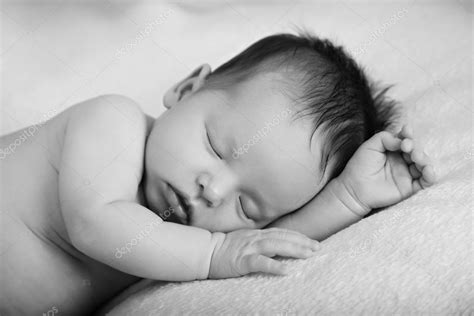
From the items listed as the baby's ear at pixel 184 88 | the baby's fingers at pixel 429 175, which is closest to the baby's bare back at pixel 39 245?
the baby's ear at pixel 184 88

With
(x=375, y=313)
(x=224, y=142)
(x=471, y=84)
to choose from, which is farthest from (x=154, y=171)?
(x=471, y=84)

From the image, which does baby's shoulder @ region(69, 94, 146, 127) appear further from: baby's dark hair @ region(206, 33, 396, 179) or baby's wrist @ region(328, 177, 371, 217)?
baby's wrist @ region(328, 177, 371, 217)

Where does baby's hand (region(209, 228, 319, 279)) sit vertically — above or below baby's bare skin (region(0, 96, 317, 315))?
above

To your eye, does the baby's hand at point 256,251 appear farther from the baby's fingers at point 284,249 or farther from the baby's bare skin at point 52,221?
the baby's bare skin at point 52,221

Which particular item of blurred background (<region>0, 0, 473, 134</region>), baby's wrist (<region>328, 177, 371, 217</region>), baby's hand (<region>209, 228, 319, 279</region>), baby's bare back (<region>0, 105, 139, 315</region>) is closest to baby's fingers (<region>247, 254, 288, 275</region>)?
baby's hand (<region>209, 228, 319, 279</region>)

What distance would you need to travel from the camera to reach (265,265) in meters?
0.93

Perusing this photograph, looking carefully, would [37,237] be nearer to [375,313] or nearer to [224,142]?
[224,142]

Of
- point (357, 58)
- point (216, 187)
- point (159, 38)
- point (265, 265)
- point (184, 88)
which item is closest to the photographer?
point (265, 265)

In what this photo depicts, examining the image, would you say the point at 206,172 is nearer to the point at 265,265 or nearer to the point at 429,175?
the point at 265,265

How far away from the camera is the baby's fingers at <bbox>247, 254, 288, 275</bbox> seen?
0.91 metres

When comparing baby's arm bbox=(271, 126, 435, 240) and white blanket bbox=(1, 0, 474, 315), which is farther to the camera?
baby's arm bbox=(271, 126, 435, 240)

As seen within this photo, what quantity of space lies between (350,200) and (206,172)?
267mm

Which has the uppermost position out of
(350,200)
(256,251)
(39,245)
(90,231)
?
(350,200)

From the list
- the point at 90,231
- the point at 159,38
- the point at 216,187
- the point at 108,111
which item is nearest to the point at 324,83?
the point at 216,187
